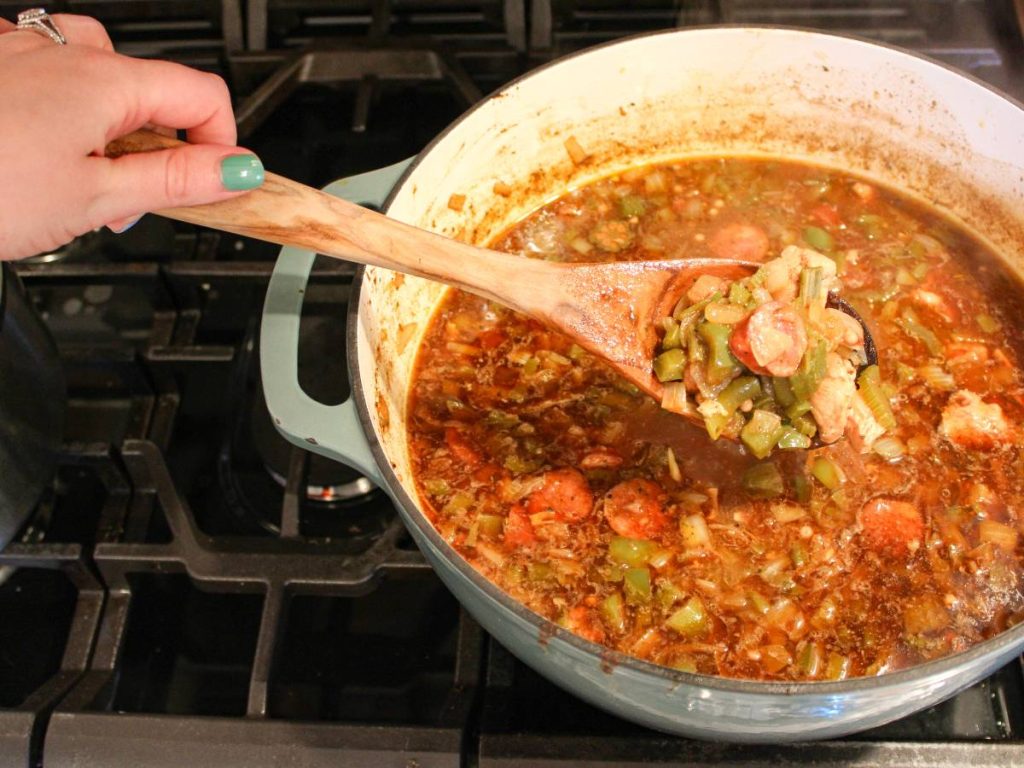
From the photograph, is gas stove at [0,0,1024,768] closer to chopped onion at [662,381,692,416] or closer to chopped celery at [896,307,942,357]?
chopped onion at [662,381,692,416]

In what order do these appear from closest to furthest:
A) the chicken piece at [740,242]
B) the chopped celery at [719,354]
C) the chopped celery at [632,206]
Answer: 1. the chopped celery at [719,354]
2. the chicken piece at [740,242]
3. the chopped celery at [632,206]

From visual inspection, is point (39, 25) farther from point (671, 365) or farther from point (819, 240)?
point (819, 240)

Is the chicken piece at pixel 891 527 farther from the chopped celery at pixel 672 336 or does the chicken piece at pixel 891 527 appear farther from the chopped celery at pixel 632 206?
the chopped celery at pixel 632 206

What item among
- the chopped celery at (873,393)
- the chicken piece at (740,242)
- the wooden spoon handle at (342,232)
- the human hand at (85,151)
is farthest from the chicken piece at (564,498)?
the human hand at (85,151)

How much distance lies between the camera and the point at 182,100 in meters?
1.57

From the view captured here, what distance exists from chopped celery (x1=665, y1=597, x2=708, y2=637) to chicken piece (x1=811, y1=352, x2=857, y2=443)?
1.44 feet

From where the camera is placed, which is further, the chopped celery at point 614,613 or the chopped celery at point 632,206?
the chopped celery at point 632,206

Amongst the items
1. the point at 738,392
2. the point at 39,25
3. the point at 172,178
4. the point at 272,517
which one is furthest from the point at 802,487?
the point at 39,25

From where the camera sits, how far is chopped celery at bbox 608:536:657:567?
190cm

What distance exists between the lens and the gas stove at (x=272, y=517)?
5.97ft

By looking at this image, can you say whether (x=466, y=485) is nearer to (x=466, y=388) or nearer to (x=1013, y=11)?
(x=466, y=388)

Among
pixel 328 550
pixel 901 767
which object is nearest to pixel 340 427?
pixel 328 550

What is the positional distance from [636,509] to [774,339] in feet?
1.53

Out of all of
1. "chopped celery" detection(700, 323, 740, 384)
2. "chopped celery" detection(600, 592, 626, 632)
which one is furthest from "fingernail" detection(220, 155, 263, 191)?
"chopped celery" detection(600, 592, 626, 632)
